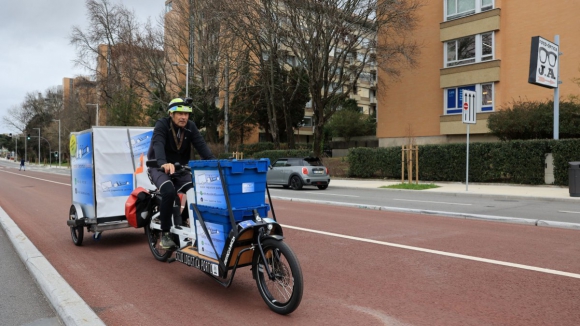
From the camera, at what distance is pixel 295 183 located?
21750 millimetres

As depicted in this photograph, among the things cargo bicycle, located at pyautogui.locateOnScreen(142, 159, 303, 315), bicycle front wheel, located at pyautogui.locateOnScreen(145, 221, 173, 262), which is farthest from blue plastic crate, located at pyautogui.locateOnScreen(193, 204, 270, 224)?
bicycle front wheel, located at pyautogui.locateOnScreen(145, 221, 173, 262)

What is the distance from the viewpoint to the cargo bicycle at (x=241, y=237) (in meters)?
4.29

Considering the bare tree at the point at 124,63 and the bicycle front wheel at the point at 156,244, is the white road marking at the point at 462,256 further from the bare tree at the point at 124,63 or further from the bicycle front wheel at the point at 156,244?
the bare tree at the point at 124,63

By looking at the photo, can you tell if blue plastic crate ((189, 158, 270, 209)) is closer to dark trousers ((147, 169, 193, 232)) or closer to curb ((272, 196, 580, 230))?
dark trousers ((147, 169, 193, 232))

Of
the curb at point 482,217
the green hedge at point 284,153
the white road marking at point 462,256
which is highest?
the green hedge at point 284,153

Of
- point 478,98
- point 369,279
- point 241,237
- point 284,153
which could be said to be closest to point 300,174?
point 284,153

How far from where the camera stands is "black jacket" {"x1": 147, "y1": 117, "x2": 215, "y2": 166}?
5.68m

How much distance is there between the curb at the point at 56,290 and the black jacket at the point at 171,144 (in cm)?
178

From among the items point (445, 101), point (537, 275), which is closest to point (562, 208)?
point (537, 275)

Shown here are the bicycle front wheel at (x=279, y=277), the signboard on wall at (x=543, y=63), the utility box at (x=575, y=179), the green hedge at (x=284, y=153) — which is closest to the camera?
the bicycle front wheel at (x=279, y=277)

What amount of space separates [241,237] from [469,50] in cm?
3013

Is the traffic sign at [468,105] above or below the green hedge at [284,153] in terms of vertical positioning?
above

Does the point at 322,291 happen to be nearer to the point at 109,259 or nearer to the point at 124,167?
the point at 109,259

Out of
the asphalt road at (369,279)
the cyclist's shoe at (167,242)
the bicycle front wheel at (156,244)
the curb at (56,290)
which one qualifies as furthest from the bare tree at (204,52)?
the cyclist's shoe at (167,242)
